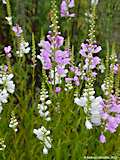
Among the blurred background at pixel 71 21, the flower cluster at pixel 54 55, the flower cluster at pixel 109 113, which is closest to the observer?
the flower cluster at pixel 109 113

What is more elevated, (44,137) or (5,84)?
(5,84)

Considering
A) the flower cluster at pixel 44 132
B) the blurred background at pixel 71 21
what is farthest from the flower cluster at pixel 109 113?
the blurred background at pixel 71 21

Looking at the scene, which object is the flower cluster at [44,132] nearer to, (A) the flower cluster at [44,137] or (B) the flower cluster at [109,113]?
(A) the flower cluster at [44,137]

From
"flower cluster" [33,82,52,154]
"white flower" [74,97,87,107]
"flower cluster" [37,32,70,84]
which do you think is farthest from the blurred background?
"white flower" [74,97,87,107]

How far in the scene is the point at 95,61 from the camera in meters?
2.80

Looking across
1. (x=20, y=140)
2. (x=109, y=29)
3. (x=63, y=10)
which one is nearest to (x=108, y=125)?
(x=20, y=140)

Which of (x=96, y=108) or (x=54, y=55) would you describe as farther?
(x=54, y=55)

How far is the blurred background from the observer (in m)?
3.92

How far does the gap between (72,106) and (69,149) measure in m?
0.32

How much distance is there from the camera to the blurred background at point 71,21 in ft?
12.9

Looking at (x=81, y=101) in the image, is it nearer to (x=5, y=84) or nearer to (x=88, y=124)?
(x=88, y=124)

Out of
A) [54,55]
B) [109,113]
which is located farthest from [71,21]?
[109,113]

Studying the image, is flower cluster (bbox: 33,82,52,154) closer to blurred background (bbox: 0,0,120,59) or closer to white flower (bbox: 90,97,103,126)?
white flower (bbox: 90,97,103,126)

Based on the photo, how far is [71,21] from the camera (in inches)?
157
